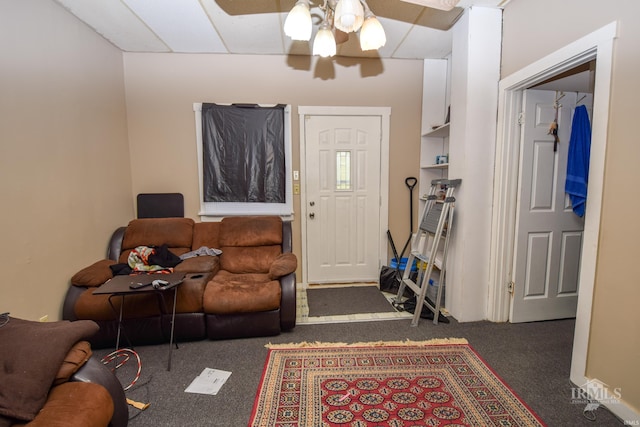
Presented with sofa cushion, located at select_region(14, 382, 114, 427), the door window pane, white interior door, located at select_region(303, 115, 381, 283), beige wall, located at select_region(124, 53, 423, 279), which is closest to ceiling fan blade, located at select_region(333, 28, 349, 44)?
beige wall, located at select_region(124, 53, 423, 279)

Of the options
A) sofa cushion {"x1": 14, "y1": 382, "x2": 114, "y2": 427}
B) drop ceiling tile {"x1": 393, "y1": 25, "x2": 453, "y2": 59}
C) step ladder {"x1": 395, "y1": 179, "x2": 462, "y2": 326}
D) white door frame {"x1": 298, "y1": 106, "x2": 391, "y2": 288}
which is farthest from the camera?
white door frame {"x1": 298, "y1": 106, "x2": 391, "y2": 288}

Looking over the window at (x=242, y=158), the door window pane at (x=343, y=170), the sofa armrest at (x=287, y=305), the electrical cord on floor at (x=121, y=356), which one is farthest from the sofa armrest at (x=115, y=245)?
the door window pane at (x=343, y=170)

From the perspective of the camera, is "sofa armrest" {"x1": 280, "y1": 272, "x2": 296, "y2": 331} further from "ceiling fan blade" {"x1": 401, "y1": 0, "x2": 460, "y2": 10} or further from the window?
"ceiling fan blade" {"x1": 401, "y1": 0, "x2": 460, "y2": 10}

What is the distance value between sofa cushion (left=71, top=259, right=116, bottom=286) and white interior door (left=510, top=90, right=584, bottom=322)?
3530 mm

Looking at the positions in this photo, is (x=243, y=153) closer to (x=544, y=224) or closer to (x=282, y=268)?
(x=282, y=268)

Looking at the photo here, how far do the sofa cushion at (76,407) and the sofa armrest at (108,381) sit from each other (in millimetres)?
30

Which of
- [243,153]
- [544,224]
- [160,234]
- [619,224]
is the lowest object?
[160,234]

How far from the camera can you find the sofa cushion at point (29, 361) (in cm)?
117

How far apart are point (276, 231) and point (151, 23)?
2.24 metres

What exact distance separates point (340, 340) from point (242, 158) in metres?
2.24

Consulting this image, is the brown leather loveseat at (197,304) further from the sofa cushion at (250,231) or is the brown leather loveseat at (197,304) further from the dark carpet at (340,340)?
the sofa cushion at (250,231)

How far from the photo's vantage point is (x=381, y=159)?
3.48m

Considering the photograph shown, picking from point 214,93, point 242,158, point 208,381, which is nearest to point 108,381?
point 208,381

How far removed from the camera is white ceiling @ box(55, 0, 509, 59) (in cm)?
231
